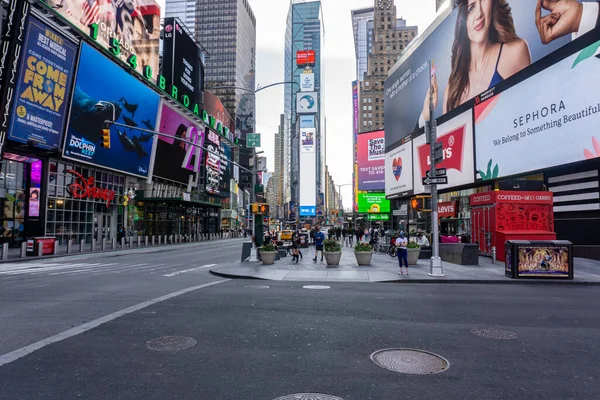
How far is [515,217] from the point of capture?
20172mm

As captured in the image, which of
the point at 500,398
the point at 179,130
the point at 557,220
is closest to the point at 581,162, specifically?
the point at 557,220

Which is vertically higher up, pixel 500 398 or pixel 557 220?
pixel 557 220

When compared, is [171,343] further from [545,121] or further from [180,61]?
[180,61]

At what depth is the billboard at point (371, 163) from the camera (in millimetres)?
75750

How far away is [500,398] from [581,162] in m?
21.5

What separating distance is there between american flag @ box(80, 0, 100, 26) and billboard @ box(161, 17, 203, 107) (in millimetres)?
17633

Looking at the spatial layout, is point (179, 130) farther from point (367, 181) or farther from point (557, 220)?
point (557, 220)

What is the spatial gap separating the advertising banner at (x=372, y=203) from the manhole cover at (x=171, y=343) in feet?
229

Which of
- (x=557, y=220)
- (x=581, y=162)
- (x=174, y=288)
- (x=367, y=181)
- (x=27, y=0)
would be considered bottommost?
(x=174, y=288)

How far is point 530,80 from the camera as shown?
24.7 meters

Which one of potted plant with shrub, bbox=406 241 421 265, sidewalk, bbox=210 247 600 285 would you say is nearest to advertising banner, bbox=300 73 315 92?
potted plant with shrub, bbox=406 241 421 265

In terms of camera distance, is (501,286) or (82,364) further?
(501,286)

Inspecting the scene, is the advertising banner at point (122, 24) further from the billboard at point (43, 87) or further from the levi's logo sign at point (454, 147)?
the levi's logo sign at point (454, 147)

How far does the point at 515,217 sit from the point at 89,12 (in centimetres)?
3743
